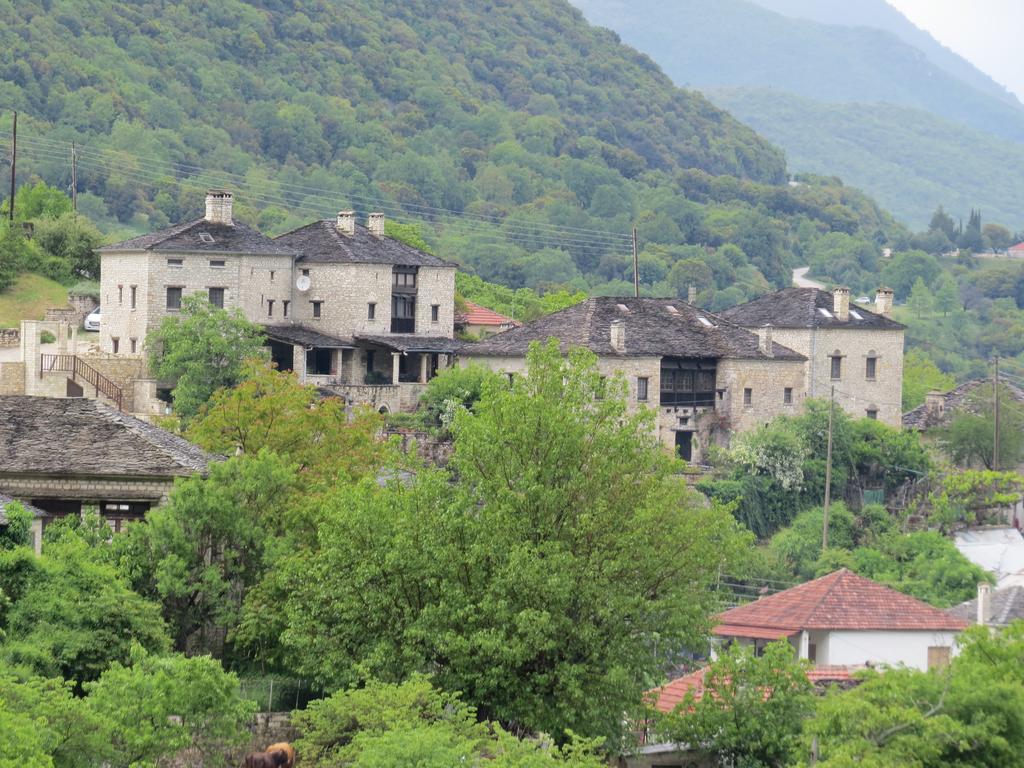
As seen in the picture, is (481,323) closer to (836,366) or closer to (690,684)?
(836,366)

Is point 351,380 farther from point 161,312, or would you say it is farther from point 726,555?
point 726,555

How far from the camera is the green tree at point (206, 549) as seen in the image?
41.0 m

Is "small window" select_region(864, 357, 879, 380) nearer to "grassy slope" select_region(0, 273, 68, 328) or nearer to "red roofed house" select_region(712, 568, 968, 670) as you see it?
"grassy slope" select_region(0, 273, 68, 328)

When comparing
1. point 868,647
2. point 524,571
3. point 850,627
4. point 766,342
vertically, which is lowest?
point 868,647

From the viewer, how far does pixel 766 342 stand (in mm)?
82750

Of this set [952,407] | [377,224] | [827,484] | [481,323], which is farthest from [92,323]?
[952,407]

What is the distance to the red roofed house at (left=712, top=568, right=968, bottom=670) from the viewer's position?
51.6 metres

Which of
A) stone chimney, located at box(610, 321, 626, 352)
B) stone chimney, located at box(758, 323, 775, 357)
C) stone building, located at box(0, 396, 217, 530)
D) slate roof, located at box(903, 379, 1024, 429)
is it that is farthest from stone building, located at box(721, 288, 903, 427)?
stone building, located at box(0, 396, 217, 530)

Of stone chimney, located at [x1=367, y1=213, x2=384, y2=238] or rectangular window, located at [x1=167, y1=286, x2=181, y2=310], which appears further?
stone chimney, located at [x1=367, y1=213, x2=384, y2=238]

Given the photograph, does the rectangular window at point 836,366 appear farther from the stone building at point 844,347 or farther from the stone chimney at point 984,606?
the stone chimney at point 984,606

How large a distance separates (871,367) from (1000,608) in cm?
2963

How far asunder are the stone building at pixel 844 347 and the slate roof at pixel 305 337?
51.5ft

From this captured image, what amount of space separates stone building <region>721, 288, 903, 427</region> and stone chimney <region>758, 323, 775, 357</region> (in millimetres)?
167

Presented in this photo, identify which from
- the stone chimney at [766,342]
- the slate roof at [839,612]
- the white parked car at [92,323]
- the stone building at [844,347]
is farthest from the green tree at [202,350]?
the stone building at [844,347]
